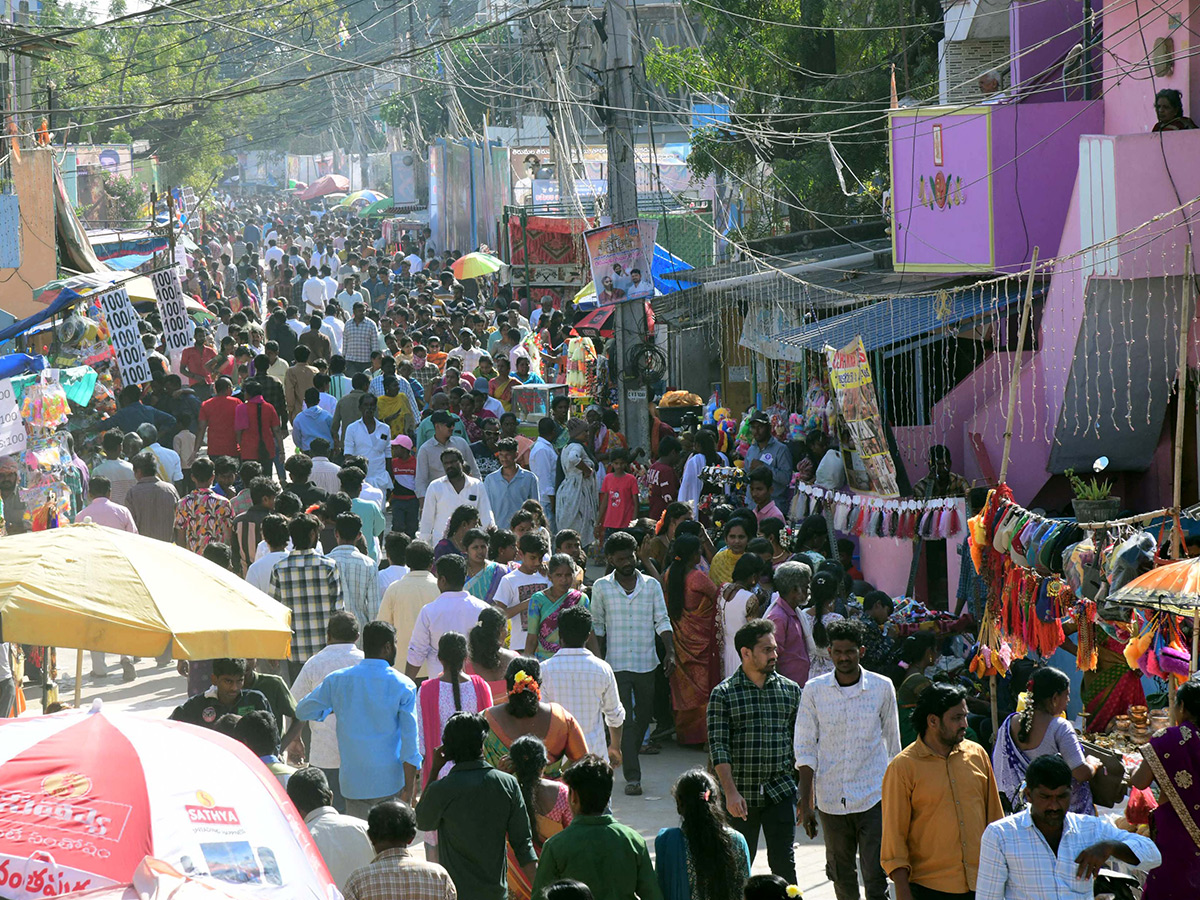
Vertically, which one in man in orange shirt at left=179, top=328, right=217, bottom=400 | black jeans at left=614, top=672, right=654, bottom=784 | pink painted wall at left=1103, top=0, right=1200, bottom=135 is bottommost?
black jeans at left=614, top=672, right=654, bottom=784

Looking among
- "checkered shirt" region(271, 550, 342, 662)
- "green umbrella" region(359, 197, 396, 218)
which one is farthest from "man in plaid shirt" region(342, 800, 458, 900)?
"green umbrella" region(359, 197, 396, 218)

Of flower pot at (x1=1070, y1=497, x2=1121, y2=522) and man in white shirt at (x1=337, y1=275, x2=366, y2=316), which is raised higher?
man in white shirt at (x1=337, y1=275, x2=366, y2=316)

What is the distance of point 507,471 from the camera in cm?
1229

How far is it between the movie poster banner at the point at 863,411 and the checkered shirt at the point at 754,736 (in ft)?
16.5

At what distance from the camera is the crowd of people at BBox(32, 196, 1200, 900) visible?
5.22 metres

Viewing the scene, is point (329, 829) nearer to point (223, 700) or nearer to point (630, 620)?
point (223, 700)

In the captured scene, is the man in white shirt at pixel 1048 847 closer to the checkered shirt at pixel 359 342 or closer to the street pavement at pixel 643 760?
the street pavement at pixel 643 760

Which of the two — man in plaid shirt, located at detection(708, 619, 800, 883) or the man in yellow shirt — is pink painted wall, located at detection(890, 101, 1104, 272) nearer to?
man in plaid shirt, located at detection(708, 619, 800, 883)

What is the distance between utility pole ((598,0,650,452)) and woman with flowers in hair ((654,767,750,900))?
34.1 ft

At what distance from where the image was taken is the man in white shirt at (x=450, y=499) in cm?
1134

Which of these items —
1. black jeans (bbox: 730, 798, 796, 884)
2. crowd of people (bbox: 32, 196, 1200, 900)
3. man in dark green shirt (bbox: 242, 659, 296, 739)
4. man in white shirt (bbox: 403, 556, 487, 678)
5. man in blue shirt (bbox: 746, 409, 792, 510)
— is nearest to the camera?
crowd of people (bbox: 32, 196, 1200, 900)

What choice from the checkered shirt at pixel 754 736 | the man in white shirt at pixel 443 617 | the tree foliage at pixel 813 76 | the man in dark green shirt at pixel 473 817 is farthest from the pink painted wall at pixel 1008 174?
the man in dark green shirt at pixel 473 817

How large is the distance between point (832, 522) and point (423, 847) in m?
6.14

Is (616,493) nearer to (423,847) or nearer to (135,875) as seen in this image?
(423,847)
